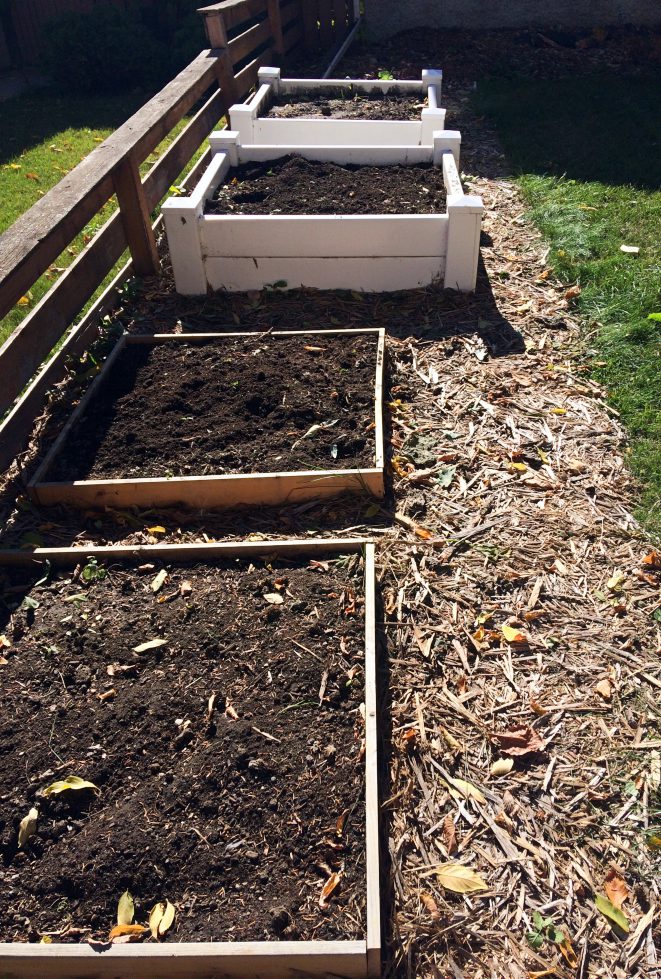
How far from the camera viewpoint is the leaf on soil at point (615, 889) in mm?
2477

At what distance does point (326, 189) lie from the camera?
19.7 ft

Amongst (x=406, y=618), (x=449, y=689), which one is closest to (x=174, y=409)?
(x=406, y=618)

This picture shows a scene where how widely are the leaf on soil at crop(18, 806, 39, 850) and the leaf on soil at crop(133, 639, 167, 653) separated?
73 centimetres

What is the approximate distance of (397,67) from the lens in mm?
10547

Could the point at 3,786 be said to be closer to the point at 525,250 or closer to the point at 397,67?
the point at 525,250

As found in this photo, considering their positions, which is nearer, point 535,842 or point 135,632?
point 535,842

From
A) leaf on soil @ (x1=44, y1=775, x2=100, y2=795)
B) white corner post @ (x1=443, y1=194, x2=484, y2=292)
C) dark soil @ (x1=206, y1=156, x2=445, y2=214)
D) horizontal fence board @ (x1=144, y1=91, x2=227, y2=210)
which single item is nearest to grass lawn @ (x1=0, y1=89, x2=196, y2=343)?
horizontal fence board @ (x1=144, y1=91, x2=227, y2=210)

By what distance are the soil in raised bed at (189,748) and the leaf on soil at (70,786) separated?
0.02m

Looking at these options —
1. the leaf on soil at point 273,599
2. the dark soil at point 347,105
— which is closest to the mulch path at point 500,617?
the leaf on soil at point 273,599

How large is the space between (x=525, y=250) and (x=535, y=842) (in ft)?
15.6

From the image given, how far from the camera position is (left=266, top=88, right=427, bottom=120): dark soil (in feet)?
25.3

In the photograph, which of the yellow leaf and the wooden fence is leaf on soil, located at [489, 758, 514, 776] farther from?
the wooden fence

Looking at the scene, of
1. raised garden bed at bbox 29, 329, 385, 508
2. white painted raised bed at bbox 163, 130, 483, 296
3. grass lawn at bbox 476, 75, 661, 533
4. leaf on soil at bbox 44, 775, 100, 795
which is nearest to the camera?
leaf on soil at bbox 44, 775, 100, 795

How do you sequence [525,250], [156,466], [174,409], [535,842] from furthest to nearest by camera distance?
[525,250] < [174,409] < [156,466] < [535,842]
